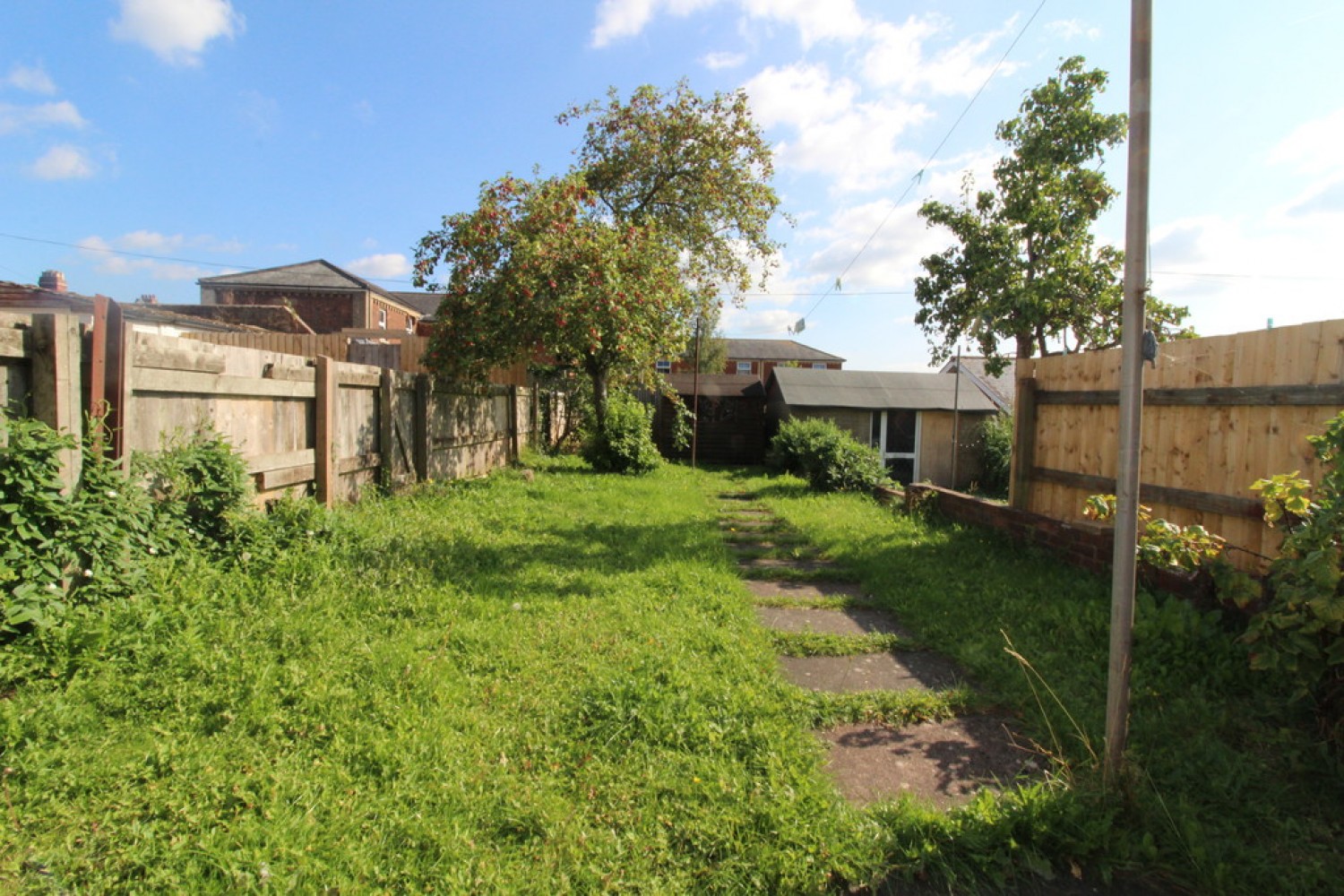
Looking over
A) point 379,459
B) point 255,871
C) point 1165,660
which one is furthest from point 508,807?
point 379,459

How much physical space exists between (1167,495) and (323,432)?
6752mm

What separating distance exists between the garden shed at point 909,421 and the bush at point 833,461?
140 inches

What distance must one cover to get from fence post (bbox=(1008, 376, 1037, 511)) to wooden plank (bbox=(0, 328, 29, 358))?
701 centimetres

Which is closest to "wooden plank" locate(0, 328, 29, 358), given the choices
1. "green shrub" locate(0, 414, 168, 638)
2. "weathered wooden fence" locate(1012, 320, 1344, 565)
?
"green shrub" locate(0, 414, 168, 638)

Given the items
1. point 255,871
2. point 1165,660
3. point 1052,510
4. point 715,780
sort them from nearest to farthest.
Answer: point 255,871
point 715,780
point 1165,660
point 1052,510

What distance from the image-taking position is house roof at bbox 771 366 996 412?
16734 millimetres

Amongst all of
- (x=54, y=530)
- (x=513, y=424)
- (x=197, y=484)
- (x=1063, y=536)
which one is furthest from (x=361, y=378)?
(x=1063, y=536)

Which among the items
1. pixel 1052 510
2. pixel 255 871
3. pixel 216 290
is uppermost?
pixel 216 290

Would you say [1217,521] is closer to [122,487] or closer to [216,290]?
[122,487]

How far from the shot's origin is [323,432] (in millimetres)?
5980

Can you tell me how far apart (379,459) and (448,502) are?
2.91 ft

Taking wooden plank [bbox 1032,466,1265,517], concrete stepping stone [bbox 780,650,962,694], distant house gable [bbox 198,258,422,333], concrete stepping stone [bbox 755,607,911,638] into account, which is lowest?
concrete stepping stone [bbox 780,650,962,694]

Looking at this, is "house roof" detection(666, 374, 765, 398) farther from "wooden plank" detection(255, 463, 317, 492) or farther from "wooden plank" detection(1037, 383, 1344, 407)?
"wooden plank" detection(1037, 383, 1344, 407)

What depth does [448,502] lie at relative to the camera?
739cm
